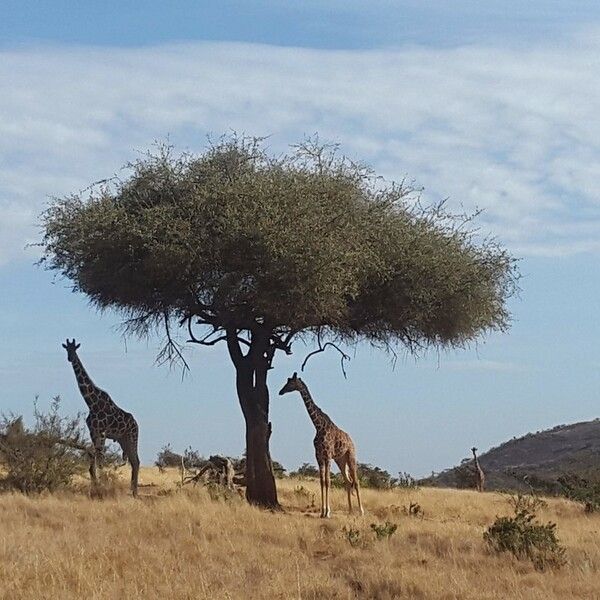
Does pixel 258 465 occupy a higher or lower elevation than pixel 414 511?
higher

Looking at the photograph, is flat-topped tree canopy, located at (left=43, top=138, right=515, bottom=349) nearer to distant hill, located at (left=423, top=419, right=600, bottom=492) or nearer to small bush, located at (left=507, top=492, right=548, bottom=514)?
small bush, located at (left=507, top=492, right=548, bottom=514)

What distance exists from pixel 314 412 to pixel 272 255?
3.85m

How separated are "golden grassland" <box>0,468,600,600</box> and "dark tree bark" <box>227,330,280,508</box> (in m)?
1.25

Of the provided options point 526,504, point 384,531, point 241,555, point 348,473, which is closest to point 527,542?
point 384,531

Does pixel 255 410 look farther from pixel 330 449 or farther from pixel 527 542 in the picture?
pixel 527 542

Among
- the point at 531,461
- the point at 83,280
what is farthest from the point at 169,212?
the point at 531,461

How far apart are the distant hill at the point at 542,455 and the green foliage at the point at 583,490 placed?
980 centimetres

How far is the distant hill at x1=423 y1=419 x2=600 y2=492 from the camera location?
164 feet

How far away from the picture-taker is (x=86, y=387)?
22.0 meters

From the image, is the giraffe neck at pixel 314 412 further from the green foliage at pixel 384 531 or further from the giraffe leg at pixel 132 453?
the green foliage at pixel 384 531

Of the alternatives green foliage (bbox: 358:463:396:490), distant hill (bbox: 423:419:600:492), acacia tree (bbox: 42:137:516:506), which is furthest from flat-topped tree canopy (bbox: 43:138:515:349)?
distant hill (bbox: 423:419:600:492)

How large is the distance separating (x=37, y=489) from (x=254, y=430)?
431cm

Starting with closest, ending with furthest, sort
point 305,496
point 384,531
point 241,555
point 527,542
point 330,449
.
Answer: point 241,555 < point 527,542 < point 384,531 < point 330,449 < point 305,496

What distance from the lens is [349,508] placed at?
2080cm
